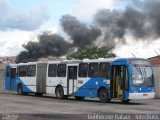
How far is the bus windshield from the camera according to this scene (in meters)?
26.6

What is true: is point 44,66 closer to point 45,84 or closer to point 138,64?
point 45,84

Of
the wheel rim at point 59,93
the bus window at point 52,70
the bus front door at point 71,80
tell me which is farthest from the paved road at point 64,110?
the bus window at point 52,70

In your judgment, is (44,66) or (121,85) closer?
(121,85)

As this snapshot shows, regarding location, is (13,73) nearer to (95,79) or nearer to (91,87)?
(91,87)

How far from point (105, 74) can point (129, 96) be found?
2.37m

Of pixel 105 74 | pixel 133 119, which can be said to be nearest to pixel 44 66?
pixel 105 74

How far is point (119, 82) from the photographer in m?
27.0

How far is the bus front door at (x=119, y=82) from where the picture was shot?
26.5 m

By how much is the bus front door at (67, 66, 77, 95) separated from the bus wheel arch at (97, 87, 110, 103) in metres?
2.54

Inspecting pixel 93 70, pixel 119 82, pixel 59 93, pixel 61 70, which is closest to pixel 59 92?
pixel 59 93

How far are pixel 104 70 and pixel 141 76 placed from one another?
7.90 feet

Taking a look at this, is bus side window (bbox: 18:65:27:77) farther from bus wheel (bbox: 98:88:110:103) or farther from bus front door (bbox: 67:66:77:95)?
bus wheel (bbox: 98:88:110:103)

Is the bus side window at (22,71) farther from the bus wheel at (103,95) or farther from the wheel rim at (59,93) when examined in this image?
the bus wheel at (103,95)

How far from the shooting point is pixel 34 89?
115 feet
